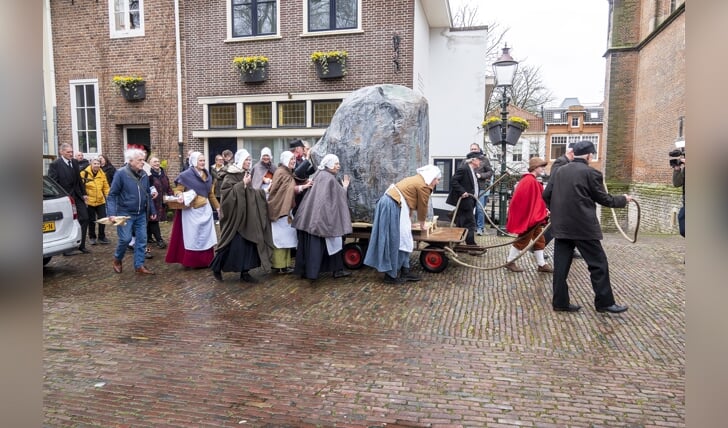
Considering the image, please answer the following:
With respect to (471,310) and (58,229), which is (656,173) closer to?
(471,310)

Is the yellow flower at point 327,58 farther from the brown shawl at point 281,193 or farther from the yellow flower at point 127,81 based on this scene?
the brown shawl at point 281,193

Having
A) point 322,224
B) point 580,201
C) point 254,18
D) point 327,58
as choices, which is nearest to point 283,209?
point 322,224

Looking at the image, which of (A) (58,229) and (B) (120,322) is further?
(A) (58,229)

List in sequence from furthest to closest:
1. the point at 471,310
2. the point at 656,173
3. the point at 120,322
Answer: the point at 656,173, the point at 471,310, the point at 120,322

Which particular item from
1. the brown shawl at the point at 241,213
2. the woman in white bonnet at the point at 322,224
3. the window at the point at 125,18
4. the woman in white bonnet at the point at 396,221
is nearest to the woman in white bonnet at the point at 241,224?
the brown shawl at the point at 241,213

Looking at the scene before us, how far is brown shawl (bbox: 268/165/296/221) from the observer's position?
7543 mm

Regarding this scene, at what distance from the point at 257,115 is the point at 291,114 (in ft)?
3.82

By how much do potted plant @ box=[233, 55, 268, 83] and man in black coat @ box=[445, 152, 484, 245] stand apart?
→ 822cm

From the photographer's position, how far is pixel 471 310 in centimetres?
607

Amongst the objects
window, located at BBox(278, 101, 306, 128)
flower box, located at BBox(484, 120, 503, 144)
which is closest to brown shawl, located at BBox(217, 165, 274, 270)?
flower box, located at BBox(484, 120, 503, 144)

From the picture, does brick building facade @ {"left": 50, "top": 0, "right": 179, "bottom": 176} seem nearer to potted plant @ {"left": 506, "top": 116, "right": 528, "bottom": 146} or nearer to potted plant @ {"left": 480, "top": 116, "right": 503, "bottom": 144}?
potted plant @ {"left": 480, "top": 116, "right": 503, "bottom": 144}

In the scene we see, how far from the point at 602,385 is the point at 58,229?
24.9 feet

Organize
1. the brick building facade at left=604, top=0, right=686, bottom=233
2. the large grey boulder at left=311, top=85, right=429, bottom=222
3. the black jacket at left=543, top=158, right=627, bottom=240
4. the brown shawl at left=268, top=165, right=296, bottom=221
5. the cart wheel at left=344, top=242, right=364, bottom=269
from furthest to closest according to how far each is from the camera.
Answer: the brick building facade at left=604, top=0, right=686, bottom=233, the large grey boulder at left=311, top=85, right=429, bottom=222, the cart wheel at left=344, top=242, right=364, bottom=269, the brown shawl at left=268, top=165, right=296, bottom=221, the black jacket at left=543, top=158, right=627, bottom=240

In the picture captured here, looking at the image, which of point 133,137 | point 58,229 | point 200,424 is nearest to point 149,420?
point 200,424
